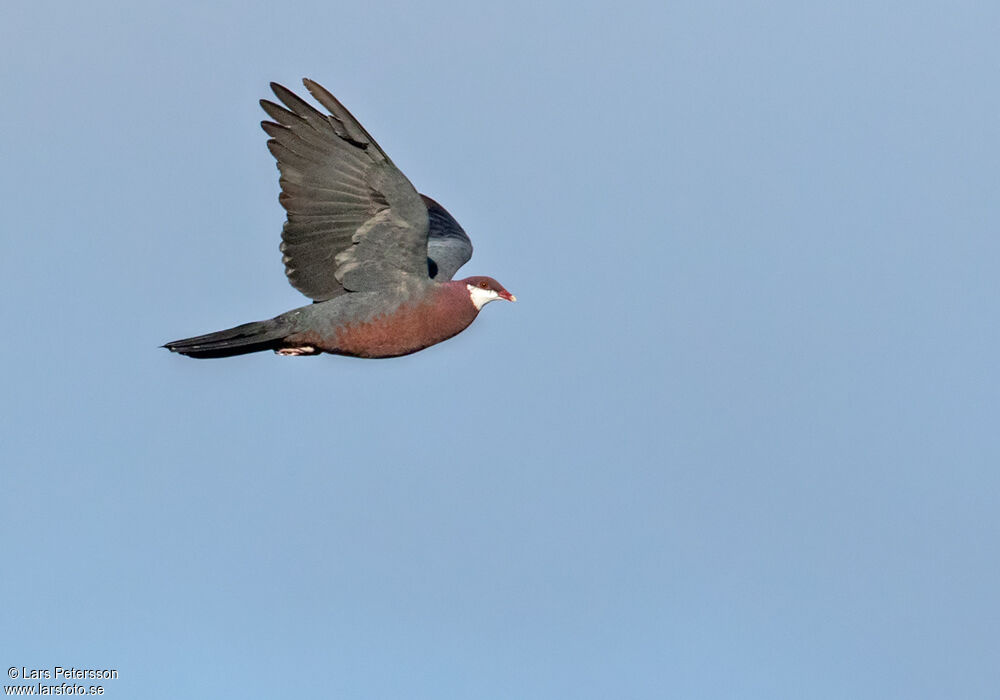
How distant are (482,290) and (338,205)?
173cm

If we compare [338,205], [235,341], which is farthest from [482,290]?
[235,341]

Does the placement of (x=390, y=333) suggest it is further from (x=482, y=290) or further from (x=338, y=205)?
(x=338, y=205)

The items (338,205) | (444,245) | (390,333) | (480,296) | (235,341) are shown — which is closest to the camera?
(338,205)

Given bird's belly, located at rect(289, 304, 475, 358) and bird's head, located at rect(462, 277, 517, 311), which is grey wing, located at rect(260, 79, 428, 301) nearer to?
bird's belly, located at rect(289, 304, 475, 358)

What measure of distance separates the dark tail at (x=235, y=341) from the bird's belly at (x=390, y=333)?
23cm

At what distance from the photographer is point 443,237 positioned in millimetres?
16031

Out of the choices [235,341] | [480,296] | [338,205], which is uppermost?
[338,205]

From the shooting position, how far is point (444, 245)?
15.8 metres

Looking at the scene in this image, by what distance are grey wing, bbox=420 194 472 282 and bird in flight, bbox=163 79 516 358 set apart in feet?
2.64

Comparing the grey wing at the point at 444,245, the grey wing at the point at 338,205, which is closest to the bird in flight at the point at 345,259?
the grey wing at the point at 338,205

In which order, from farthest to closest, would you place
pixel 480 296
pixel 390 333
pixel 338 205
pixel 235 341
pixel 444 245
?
pixel 444 245 → pixel 480 296 → pixel 390 333 → pixel 235 341 → pixel 338 205

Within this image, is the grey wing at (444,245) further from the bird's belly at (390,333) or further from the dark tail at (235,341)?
the dark tail at (235,341)

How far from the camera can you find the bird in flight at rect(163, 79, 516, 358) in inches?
526

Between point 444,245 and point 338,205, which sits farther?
point 444,245
